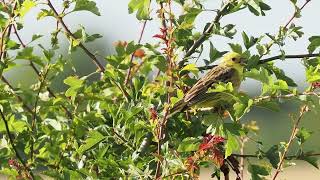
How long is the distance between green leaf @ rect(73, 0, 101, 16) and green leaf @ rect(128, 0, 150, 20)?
39 cm

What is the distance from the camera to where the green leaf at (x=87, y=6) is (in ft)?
13.5

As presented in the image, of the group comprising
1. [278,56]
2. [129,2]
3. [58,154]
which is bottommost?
[58,154]

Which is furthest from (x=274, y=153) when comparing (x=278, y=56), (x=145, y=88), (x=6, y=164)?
(x=6, y=164)

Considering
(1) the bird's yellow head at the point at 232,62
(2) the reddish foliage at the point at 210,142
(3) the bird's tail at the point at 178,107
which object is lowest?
(1) the bird's yellow head at the point at 232,62

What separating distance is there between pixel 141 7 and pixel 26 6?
586 millimetres

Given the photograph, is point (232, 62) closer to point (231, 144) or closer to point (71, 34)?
point (71, 34)

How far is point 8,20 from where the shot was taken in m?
3.97

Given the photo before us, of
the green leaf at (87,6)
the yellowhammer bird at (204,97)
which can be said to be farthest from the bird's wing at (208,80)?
the green leaf at (87,6)

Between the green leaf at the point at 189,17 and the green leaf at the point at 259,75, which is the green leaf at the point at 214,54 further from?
the green leaf at the point at 259,75

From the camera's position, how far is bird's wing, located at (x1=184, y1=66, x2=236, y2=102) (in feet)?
12.2

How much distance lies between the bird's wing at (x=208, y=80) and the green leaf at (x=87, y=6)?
0.70 meters

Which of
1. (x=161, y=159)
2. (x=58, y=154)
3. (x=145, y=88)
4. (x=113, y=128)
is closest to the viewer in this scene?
(x=161, y=159)

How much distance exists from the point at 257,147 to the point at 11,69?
138cm

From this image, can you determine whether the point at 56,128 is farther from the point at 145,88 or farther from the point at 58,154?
the point at 145,88
